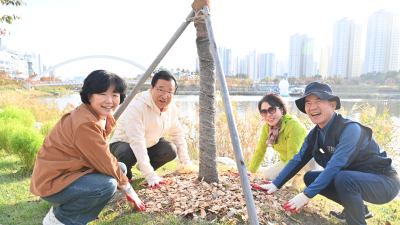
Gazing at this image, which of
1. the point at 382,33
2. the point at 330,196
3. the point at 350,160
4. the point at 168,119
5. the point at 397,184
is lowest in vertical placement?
the point at 330,196

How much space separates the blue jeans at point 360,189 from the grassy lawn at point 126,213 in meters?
0.31

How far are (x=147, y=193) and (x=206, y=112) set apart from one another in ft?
3.58

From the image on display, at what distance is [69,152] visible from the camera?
1785 mm

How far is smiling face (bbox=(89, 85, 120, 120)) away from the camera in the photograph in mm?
1876

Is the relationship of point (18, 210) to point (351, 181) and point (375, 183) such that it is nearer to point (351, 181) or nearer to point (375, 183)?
point (351, 181)

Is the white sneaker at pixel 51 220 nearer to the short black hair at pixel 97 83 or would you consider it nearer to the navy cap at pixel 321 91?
the short black hair at pixel 97 83

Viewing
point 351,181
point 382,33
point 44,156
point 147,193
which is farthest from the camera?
point 382,33

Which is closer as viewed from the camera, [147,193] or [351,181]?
[351,181]

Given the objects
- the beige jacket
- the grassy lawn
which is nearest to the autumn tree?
the grassy lawn

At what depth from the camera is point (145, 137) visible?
2.95m

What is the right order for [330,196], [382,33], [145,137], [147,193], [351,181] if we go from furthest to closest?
1. [382,33]
2. [145,137]
3. [147,193]
4. [330,196]
5. [351,181]

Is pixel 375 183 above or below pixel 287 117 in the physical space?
below

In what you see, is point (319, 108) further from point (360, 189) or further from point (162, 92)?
point (162, 92)

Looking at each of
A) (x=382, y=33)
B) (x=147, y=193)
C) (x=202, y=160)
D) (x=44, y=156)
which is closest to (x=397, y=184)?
(x=202, y=160)
